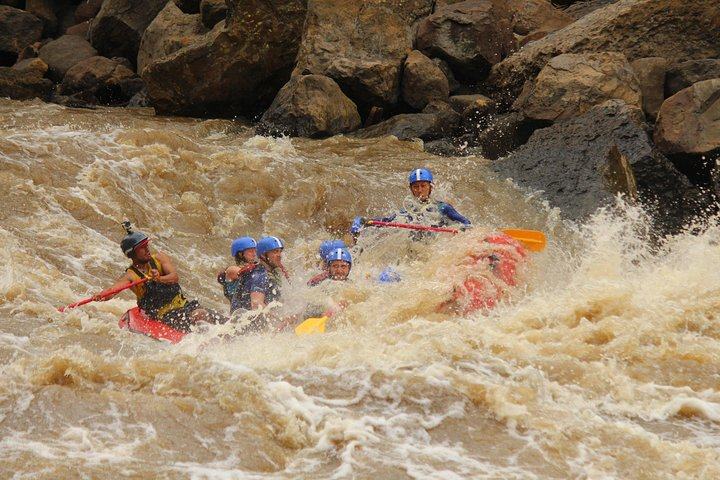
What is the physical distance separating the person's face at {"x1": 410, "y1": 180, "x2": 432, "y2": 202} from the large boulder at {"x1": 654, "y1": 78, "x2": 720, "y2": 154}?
144 inches

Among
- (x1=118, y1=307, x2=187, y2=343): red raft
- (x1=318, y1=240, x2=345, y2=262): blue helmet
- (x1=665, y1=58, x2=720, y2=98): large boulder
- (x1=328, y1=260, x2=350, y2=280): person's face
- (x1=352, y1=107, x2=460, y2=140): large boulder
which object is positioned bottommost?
(x1=118, y1=307, x2=187, y2=343): red raft

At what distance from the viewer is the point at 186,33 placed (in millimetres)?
15828

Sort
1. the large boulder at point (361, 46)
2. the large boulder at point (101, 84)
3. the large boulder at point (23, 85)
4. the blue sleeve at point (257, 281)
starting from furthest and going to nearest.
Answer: the large boulder at point (101, 84) → the large boulder at point (23, 85) → the large boulder at point (361, 46) → the blue sleeve at point (257, 281)

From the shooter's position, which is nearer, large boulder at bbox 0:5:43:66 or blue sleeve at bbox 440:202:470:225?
blue sleeve at bbox 440:202:470:225

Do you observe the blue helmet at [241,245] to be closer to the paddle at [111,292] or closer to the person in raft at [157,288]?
the person in raft at [157,288]

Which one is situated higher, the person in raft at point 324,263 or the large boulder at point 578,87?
the large boulder at point 578,87

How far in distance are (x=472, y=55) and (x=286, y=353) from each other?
37.5ft

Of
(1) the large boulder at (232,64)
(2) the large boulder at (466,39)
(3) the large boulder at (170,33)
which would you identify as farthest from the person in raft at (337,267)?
(3) the large boulder at (170,33)

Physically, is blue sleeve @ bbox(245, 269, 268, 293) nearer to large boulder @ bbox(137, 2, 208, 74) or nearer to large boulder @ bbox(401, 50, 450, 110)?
large boulder @ bbox(401, 50, 450, 110)

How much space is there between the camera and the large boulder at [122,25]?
60.0 ft

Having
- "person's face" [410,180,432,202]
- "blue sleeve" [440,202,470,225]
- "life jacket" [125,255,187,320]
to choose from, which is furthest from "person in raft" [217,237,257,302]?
"blue sleeve" [440,202,470,225]

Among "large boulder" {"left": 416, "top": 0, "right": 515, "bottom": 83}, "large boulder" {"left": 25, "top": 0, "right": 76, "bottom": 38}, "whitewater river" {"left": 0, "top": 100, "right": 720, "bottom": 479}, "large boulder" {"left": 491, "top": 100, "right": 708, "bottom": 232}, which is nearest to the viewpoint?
"whitewater river" {"left": 0, "top": 100, "right": 720, "bottom": 479}

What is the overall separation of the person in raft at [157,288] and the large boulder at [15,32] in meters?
15.3

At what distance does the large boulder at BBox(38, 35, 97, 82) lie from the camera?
18094mm
